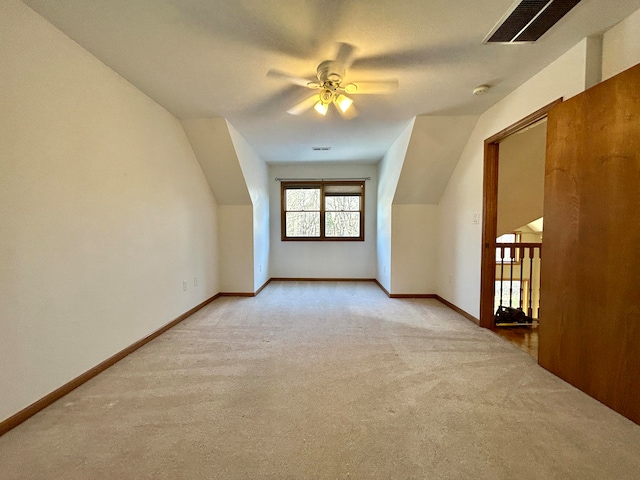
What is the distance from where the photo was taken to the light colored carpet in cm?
121

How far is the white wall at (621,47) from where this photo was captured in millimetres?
1596

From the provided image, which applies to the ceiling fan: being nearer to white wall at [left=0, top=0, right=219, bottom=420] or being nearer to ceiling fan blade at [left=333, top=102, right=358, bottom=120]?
ceiling fan blade at [left=333, top=102, right=358, bottom=120]

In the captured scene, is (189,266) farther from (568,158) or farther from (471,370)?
(568,158)

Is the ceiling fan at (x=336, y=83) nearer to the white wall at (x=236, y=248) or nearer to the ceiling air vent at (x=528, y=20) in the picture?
the ceiling air vent at (x=528, y=20)

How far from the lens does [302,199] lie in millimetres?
5535

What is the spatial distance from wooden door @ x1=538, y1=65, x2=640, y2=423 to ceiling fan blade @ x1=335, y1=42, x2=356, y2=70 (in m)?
1.55

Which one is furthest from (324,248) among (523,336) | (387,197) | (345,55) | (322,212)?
(345,55)

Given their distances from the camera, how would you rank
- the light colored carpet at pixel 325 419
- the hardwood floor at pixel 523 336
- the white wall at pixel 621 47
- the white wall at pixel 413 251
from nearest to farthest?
1. the light colored carpet at pixel 325 419
2. the white wall at pixel 621 47
3. the hardwood floor at pixel 523 336
4. the white wall at pixel 413 251

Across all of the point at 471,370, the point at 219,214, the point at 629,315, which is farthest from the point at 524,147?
the point at 219,214

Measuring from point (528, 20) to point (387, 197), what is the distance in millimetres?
2917

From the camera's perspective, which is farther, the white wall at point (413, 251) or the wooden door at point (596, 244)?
the white wall at point (413, 251)

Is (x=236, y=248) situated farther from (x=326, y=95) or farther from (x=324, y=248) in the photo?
(x=326, y=95)

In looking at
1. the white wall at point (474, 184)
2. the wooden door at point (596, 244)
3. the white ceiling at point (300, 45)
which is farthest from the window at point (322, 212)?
the wooden door at point (596, 244)

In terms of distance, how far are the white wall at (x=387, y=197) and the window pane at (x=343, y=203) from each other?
0.53 m
